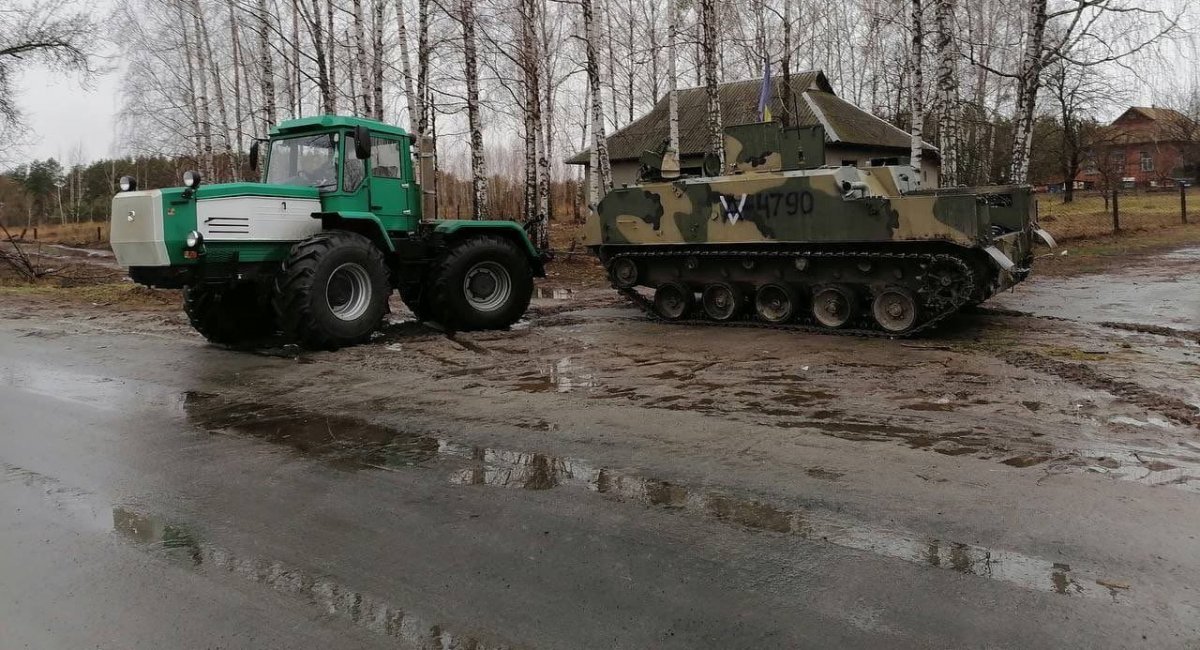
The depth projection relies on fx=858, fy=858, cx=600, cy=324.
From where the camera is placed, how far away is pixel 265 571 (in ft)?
12.7

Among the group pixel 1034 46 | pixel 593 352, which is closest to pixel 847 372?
pixel 593 352

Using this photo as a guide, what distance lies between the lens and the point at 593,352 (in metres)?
9.85

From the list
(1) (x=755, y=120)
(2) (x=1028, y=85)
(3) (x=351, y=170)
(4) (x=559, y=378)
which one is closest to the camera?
(4) (x=559, y=378)

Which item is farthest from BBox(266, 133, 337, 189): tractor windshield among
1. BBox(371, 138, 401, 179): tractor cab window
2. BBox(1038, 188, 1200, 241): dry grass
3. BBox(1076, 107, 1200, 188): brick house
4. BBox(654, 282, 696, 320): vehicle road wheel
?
BBox(1076, 107, 1200, 188): brick house

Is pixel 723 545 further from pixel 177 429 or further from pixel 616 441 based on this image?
pixel 177 429

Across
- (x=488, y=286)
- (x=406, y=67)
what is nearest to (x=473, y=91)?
(x=406, y=67)

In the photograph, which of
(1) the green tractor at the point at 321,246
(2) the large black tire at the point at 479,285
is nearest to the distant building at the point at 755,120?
(2) the large black tire at the point at 479,285

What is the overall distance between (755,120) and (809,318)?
20225 mm

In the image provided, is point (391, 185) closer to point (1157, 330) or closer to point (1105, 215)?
point (1157, 330)

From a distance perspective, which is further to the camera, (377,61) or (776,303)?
(377,61)

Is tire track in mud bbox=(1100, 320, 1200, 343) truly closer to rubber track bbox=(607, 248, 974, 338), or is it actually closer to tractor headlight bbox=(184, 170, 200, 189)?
rubber track bbox=(607, 248, 974, 338)

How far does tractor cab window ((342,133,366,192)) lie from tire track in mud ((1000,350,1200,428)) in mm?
7589

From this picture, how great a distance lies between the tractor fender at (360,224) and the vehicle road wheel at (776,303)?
16.3ft

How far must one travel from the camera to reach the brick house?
44.5m
